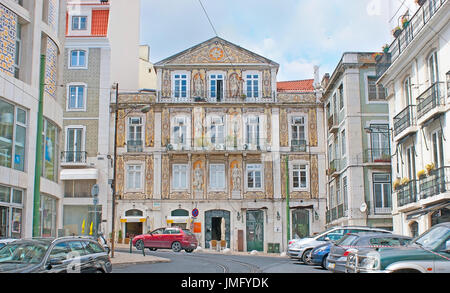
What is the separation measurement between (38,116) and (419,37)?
16079 mm

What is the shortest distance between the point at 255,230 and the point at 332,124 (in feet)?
31.1

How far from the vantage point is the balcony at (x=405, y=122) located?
27.3 meters

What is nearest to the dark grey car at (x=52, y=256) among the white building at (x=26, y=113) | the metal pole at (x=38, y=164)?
the white building at (x=26, y=113)

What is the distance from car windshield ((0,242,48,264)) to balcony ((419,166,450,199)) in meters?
16.7

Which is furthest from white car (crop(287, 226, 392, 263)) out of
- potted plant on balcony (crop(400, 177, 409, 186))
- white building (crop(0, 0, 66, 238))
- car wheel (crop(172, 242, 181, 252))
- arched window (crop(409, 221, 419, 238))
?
car wheel (crop(172, 242, 181, 252))

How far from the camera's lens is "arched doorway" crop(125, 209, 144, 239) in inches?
1754

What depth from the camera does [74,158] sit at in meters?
44.4

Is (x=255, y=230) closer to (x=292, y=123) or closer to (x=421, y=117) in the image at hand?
(x=292, y=123)

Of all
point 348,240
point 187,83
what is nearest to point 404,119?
point 348,240

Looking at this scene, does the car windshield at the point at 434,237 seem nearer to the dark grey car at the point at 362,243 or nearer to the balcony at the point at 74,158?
the dark grey car at the point at 362,243

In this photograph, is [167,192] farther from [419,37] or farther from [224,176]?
[419,37]

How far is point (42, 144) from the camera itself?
2581 centimetres

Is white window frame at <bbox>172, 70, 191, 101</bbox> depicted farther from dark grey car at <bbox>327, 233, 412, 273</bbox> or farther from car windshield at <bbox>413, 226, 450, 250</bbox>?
car windshield at <bbox>413, 226, 450, 250</bbox>
